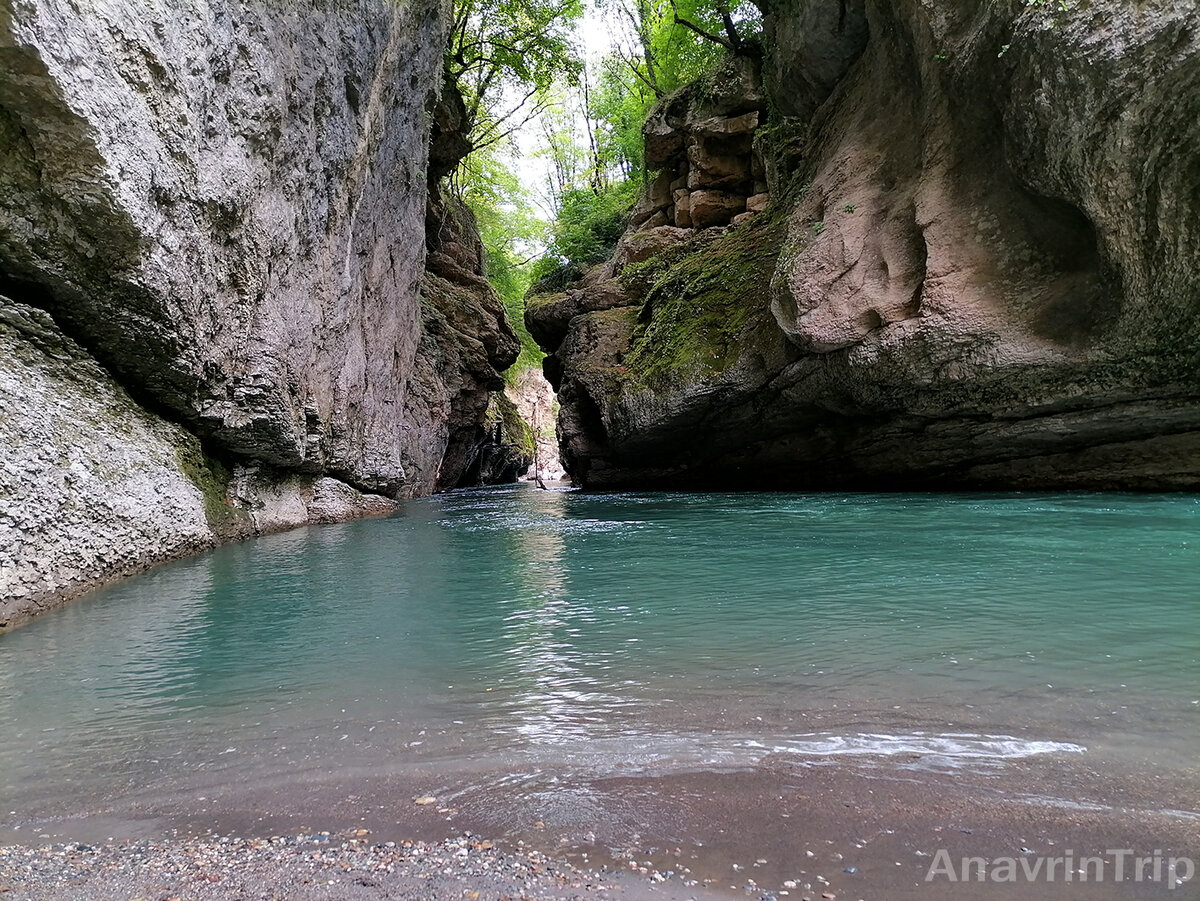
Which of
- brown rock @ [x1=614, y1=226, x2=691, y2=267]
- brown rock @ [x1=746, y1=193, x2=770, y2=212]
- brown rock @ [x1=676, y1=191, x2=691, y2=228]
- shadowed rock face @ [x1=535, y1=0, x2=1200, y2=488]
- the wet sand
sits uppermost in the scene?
brown rock @ [x1=676, y1=191, x2=691, y2=228]

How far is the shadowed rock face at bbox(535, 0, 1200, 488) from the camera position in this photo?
635 cm

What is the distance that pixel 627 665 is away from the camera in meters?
2.87

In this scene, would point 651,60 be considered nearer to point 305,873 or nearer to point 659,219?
point 659,219

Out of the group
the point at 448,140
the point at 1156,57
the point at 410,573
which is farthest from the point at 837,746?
the point at 448,140

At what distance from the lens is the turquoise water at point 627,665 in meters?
2.05

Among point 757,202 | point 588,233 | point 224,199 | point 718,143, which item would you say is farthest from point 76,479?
point 588,233

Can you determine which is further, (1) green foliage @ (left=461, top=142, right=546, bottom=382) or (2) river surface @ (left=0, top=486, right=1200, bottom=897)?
(1) green foliage @ (left=461, top=142, right=546, bottom=382)

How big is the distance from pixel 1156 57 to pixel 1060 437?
4.76m

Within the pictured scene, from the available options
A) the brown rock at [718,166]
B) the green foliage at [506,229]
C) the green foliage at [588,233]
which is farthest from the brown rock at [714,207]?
the green foliage at [506,229]

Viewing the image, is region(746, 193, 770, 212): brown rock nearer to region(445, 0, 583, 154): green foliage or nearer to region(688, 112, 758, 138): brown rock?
region(688, 112, 758, 138): brown rock

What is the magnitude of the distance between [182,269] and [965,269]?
365 inches

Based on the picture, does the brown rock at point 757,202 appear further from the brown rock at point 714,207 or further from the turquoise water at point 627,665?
the turquoise water at point 627,665

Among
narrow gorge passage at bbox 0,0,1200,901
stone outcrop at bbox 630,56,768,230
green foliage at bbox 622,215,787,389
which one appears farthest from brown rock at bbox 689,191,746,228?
green foliage at bbox 622,215,787,389

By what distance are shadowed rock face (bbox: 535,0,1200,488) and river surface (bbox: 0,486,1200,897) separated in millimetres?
3466
